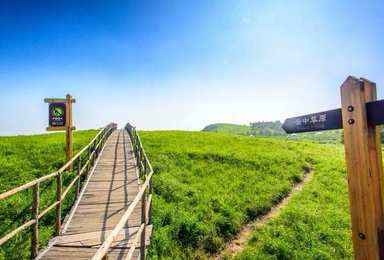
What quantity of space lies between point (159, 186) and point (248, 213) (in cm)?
A: 385

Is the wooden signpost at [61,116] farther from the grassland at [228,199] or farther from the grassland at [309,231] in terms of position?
the grassland at [309,231]

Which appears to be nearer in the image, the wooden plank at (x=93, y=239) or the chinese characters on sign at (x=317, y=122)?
the chinese characters on sign at (x=317, y=122)

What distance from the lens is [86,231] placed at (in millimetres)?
6395

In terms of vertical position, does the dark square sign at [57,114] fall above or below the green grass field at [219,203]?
above

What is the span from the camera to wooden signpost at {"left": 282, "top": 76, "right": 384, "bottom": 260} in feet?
7.58

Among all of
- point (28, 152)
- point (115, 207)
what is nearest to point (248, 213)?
point (115, 207)

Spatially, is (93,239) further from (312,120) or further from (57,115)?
(57,115)

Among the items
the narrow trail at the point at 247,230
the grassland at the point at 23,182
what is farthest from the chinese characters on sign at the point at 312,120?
the grassland at the point at 23,182

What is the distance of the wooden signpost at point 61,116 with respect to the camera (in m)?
11.8

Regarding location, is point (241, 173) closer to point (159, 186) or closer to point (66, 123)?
point (159, 186)

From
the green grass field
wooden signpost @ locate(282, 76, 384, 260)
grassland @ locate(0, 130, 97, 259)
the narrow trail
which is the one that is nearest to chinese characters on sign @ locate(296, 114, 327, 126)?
wooden signpost @ locate(282, 76, 384, 260)

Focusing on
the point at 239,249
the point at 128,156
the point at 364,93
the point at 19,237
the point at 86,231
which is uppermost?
the point at 364,93

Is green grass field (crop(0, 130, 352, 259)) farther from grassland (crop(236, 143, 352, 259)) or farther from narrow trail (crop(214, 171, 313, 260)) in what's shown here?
narrow trail (crop(214, 171, 313, 260))

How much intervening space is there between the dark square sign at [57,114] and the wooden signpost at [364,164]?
39.0ft
